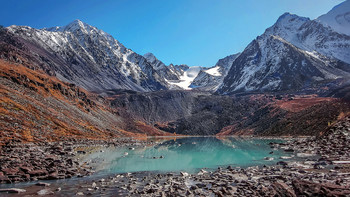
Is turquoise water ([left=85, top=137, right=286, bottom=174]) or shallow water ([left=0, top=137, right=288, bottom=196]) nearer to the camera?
shallow water ([left=0, top=137, right=288, bottom=196])

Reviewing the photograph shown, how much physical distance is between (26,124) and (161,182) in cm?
5196

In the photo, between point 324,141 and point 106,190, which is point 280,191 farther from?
point 324,141

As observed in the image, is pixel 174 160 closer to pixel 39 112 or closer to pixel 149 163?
pixel 149 163

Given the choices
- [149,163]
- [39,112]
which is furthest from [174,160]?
[39,112]

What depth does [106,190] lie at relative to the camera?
17625 mm

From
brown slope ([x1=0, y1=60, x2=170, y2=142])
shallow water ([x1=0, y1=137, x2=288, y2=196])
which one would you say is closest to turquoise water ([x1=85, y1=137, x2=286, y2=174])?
shallow water ([x1=0, y1=137, x2=288, y2=196])

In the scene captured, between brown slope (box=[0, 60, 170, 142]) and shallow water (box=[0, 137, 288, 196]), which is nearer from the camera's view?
shallow water (box=[0, 137, 288, 196])

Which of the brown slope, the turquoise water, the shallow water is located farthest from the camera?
the brown slope

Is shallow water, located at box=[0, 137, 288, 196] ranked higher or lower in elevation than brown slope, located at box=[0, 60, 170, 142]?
lower

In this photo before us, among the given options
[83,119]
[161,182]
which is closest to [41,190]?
[161,182]

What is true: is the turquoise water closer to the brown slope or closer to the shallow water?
the shallow water

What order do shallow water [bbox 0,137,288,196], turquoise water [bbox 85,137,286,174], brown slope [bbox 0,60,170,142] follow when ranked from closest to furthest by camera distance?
shallow water [bbox 0,137,288,196]
turquoise water [bbox 85,137,286,174]
brown slope [bbox 0,60,170,142]

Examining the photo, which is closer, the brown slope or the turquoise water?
the turquoise water

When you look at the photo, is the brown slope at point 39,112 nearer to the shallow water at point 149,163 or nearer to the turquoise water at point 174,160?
the shallow water at point 149,163
